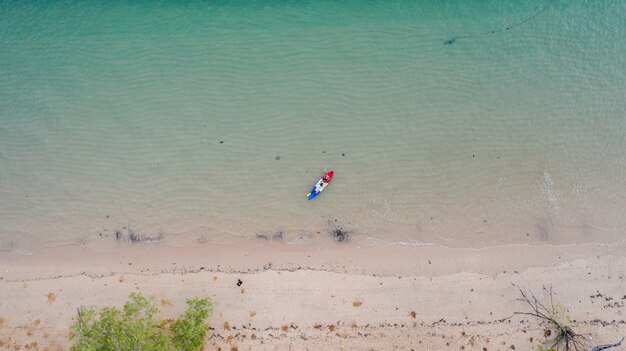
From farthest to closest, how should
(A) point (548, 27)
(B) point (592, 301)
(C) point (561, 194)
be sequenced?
1. (A) point (548, 27)
2. (C) point (561, 194)
3. (B) point (592, 301)

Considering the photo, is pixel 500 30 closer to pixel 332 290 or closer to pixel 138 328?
pixel 332 290

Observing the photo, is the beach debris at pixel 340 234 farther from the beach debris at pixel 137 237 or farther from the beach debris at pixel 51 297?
the beach debris at pixel 51 297

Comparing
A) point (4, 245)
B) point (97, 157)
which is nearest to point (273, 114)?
point (97, 157)

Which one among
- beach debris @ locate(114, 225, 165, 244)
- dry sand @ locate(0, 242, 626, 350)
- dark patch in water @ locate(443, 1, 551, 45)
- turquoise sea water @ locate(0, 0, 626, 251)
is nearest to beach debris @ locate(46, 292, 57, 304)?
dry sand @ locate(0, 242, 626, 350)

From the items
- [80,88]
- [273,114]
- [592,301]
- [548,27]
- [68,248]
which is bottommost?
[592,301]

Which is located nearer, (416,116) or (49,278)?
(49,278)

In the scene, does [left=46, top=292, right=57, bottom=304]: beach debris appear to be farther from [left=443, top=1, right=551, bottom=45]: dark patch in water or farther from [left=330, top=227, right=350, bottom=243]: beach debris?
[left=443, top=1, right=551, bottom=45]: dark patch in water

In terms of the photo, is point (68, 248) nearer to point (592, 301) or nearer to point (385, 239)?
point (385, 239)
